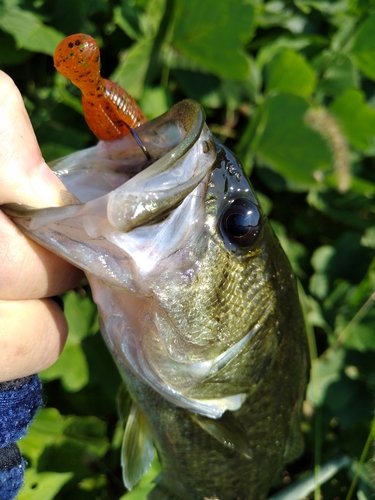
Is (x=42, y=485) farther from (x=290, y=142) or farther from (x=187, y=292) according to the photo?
(x=290, y=142)

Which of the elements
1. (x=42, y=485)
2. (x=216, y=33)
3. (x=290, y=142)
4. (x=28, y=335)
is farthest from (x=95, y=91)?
(x=290, y=142)

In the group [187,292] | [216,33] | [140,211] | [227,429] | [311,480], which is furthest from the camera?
[311,480]

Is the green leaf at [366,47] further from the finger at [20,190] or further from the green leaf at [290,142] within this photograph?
the finger at [20,190]

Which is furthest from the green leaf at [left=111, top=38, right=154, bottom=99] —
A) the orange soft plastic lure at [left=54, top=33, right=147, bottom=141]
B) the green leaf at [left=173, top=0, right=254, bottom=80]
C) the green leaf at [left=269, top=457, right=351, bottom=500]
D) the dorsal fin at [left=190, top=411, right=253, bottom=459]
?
the green leaf at [left=269, top=457, right=351, bottom=500]

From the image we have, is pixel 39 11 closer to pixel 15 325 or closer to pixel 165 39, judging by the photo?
pixel 165 39

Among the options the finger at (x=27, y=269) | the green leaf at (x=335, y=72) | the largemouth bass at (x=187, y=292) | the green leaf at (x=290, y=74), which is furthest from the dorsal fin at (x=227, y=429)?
the green leaf at (x=335, y=72)

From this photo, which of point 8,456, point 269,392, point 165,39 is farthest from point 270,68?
point 8,456
